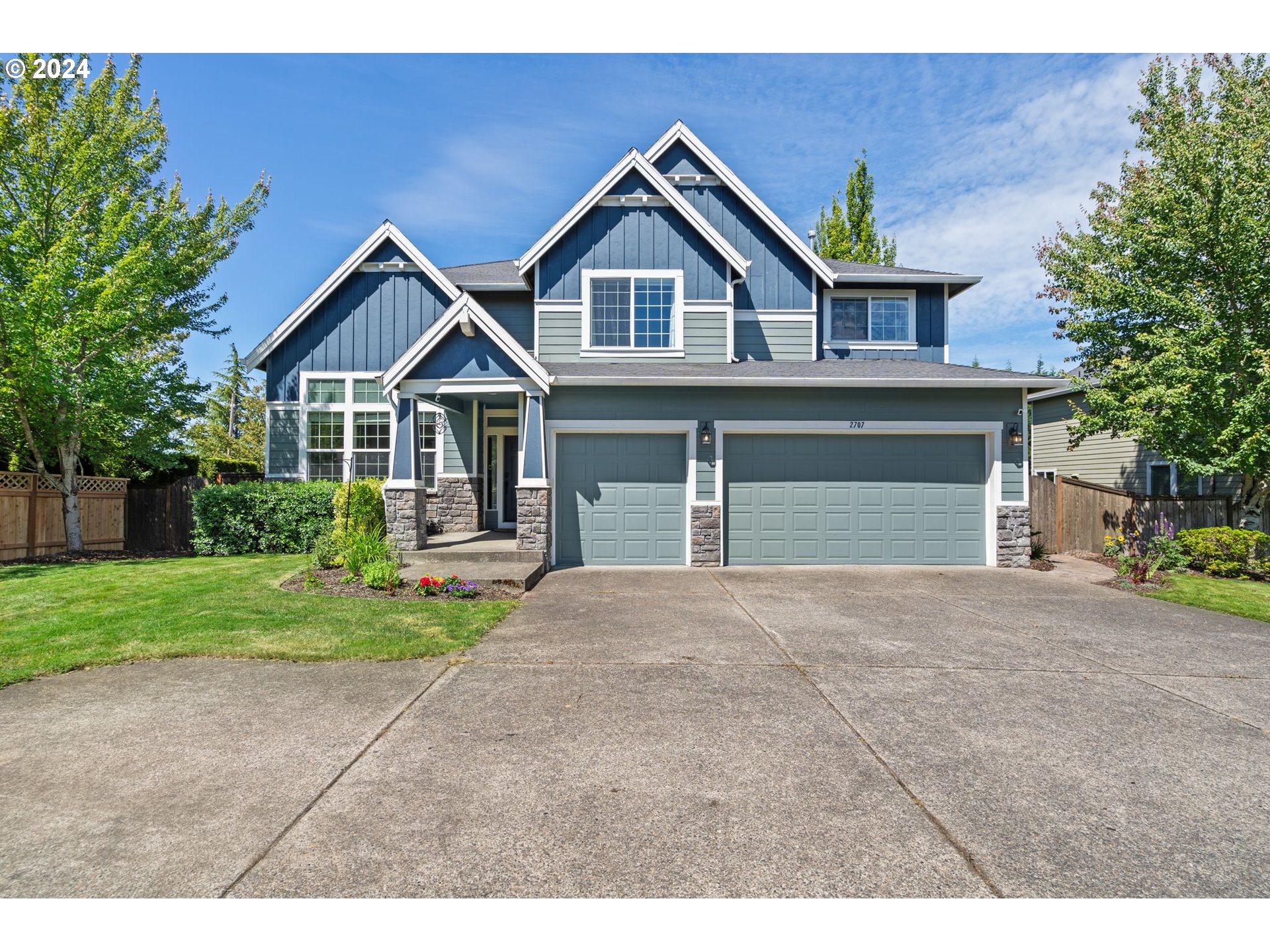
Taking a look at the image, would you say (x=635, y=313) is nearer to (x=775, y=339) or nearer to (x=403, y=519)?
(x=775, y=339)

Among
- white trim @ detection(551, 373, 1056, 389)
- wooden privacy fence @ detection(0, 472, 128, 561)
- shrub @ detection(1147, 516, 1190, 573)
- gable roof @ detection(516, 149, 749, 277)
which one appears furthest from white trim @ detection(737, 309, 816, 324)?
wooden privacy fence @ detection(0, 472, 128, 561)

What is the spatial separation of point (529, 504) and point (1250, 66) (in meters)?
17.3

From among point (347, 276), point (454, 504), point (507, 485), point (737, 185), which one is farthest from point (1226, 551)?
point (347, 276)

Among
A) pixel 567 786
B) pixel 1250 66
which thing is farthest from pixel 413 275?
pixel 1250 66

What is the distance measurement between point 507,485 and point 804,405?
7.33 metres

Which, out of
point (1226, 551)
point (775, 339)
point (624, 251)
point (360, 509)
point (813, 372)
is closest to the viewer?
point (1226, 551)

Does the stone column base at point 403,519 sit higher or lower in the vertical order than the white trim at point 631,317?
lower

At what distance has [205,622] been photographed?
22.8 feet

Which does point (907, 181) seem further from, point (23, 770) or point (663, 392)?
point (23, 770)

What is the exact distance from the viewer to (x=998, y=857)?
9.12ft

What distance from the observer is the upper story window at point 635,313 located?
1358 cm

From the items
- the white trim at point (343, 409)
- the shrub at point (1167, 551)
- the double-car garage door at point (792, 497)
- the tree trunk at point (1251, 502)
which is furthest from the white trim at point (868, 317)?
the white trim at point (343, 409)

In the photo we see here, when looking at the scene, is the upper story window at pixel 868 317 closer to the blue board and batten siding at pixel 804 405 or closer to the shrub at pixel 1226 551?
the blue board and batten siding at pixel 804 405

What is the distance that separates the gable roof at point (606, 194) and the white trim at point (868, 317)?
3203 millimetres
